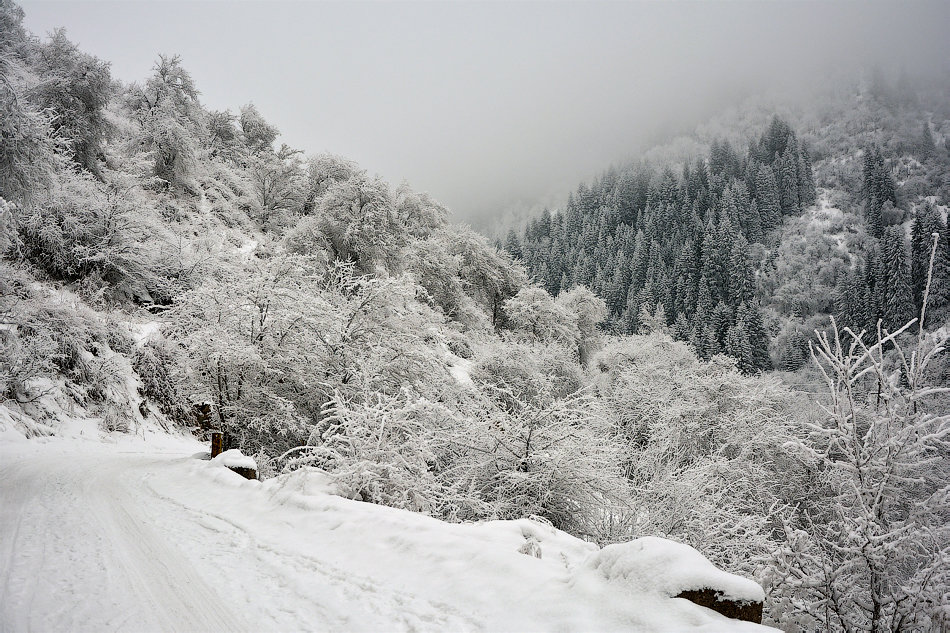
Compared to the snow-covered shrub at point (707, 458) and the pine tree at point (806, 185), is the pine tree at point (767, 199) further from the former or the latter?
the snow-covered shrub at point (707, 458)

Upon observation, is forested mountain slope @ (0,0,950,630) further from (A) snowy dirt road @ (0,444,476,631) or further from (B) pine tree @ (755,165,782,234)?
(B) pine tree @ (755,165,782,234)

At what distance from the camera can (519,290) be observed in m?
35.1

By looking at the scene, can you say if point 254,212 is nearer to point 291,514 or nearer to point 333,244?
point 333,244

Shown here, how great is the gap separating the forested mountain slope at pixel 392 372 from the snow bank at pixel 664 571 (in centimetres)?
218

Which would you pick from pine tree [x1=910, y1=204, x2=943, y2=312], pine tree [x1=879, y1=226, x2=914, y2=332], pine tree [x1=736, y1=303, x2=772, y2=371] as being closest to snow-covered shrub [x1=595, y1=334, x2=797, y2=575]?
pine tree [x1=736, y1=303, x2=772, y2=371]

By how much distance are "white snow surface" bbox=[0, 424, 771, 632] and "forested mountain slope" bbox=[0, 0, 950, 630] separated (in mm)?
1472

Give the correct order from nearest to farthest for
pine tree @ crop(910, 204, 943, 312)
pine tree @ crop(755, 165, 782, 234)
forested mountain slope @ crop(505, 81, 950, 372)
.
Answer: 1. pine tree @ crop(910, 204, 943, 312)
2. forested mountain slope @ crop(505, 81, 950, 372)
3. pine tree @ crop(755, 165, 782, 234)

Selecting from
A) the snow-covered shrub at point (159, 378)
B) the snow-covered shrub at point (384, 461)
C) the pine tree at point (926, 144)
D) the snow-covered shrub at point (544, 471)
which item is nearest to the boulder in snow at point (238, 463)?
the snow-covered shrub at point (384, 461)

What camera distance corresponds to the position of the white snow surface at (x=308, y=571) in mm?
3314

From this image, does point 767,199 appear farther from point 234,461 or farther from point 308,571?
point 308,571

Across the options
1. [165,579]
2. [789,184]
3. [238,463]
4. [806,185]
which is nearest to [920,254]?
[789,184]

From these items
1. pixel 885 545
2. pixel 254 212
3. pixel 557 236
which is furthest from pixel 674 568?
pixel 557 236

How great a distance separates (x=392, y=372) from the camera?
1190cm

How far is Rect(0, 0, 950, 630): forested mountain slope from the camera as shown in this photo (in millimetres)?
5195
